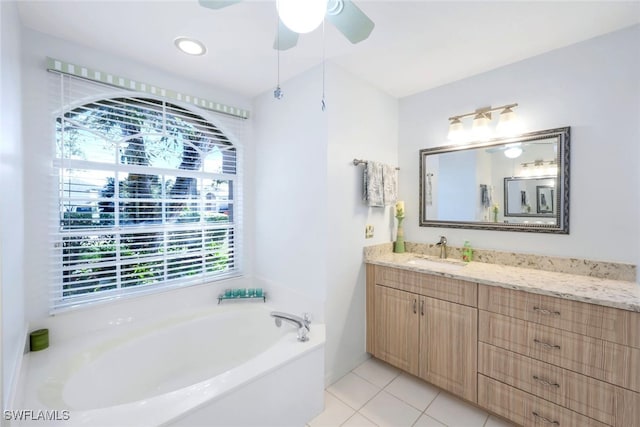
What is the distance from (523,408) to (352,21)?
7.71 ft

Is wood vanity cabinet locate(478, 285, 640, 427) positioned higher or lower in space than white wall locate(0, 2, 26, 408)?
lower

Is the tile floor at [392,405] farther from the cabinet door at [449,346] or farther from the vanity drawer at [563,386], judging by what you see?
the vanity drawer at [563,386]

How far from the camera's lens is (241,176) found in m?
2.62

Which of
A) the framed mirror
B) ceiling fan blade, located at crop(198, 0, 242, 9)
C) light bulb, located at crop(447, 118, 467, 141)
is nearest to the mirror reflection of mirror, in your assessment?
the framed mirror

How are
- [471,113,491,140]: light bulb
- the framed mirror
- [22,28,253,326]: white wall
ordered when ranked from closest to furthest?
[22,28,253,326]: white wall, the framed mirror, [471,113,491,140]: light bulb

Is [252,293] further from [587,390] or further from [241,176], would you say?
[587,390]

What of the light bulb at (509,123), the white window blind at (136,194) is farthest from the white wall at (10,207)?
the light bulb at (509,123)

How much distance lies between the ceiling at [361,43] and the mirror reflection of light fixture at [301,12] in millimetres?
639

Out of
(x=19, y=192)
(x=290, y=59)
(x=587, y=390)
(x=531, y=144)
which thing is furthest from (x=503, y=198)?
(x=19, y=192)

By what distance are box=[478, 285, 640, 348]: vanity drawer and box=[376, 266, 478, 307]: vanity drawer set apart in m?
0.07

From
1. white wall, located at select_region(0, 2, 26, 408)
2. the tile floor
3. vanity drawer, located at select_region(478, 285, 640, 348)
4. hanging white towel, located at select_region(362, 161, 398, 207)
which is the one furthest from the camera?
hanging white towel, located at select_region(362, 161, 398, 207)

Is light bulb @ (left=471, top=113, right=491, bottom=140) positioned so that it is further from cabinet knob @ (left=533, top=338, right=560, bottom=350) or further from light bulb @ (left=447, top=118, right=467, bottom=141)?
cabinet knob @ (left=533, top=338, right=560, bottom=350)

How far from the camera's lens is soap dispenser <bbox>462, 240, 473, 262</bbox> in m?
2.22

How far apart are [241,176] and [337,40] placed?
1479 millimetres
